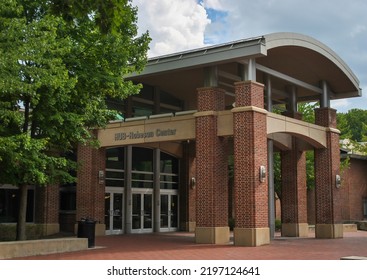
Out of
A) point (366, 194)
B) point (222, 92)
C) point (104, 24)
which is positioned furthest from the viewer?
point (366, 194)

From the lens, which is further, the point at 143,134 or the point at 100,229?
the point at 100,229

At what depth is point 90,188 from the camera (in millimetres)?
25812

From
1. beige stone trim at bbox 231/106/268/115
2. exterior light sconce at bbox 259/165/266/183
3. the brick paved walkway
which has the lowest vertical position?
the brick paved walkway

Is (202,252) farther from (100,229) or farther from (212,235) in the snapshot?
(100,229)

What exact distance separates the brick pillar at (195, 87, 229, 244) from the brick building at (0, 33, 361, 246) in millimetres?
39

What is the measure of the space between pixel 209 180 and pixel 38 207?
9.56 m

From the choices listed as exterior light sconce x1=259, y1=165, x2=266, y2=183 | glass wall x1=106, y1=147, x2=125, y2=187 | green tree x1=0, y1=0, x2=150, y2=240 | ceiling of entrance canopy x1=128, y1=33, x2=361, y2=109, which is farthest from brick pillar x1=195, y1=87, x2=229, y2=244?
glass wall x1=106, y1=147, x2=125, y2=187

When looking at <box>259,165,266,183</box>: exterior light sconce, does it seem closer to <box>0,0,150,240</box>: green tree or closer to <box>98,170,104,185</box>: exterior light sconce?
<box>0,0,150,240</box>: green tree

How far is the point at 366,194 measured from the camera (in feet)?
146

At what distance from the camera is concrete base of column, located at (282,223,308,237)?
26456 millimetres

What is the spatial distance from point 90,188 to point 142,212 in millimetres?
4186

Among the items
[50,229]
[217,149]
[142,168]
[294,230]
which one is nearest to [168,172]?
[142,168]

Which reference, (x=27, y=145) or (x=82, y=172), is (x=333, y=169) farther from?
(x=27, y=145)

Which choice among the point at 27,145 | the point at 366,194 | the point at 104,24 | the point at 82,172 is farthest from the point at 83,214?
the point at 366,194
